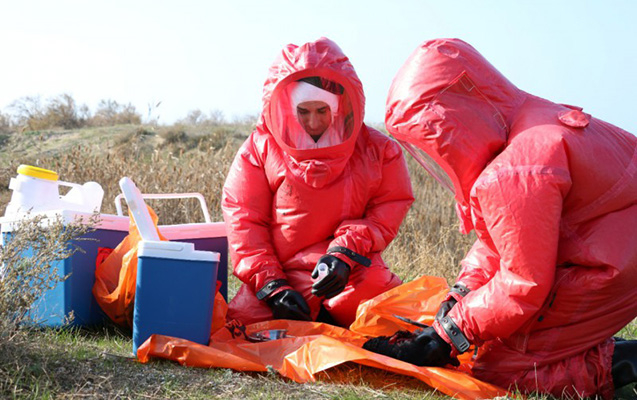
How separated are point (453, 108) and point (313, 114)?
138 centimetres

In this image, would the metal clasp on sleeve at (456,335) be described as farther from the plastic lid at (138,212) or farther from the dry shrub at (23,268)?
the dry shrub at (23,268)

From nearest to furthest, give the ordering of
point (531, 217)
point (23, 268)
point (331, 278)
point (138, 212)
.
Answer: point (531, 217) → point (23, 268) → point (138, 212) → point (331, 278)

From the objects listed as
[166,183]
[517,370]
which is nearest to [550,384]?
[517,370]

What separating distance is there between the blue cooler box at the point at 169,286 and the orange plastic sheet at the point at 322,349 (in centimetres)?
12

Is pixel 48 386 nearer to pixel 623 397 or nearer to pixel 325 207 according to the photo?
pixel 325 207

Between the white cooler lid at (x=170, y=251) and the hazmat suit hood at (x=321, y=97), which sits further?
the hazmat suit hood at (x=321, y=97)

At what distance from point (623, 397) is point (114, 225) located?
2680mm

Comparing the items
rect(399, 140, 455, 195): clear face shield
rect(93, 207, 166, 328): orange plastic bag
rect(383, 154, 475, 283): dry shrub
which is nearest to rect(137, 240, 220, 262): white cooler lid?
rect(93, 207, 166, 328): orange plastic bag

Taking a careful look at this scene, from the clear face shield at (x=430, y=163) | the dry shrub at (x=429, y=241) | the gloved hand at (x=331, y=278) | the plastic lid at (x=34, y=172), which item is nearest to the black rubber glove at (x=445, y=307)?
the clear face shield at (x=430, y=163)

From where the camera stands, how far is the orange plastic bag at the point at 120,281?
3.55 m

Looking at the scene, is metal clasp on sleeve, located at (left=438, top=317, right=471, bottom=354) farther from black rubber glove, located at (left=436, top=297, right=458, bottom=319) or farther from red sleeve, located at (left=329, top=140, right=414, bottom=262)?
red sleeve, located at (left=329, top=140, right=414, bottom=262)

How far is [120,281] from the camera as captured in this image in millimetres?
3557

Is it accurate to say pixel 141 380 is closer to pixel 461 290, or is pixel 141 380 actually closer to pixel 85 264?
pixel 85 264

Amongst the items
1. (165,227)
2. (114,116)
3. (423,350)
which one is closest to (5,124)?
(114,116)
